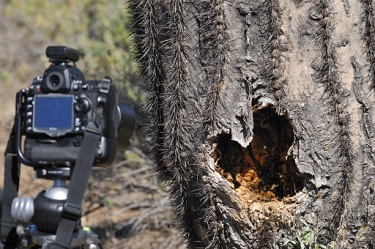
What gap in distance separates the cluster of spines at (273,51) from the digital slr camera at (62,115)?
563mm

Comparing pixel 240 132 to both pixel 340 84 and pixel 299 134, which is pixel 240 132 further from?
pixel 340 84

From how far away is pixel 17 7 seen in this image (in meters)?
6.70

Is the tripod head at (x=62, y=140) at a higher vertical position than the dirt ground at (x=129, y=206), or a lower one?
higher

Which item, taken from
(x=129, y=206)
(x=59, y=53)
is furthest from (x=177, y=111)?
(x=129, y=206)

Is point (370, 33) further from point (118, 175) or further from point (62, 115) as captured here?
point (118, 175)

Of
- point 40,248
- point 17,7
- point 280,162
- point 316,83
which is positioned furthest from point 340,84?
point 17,7

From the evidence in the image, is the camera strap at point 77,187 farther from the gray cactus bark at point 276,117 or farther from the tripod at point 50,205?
the gray cactus bark at point 276,117

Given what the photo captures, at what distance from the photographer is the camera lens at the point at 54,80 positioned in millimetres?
1990

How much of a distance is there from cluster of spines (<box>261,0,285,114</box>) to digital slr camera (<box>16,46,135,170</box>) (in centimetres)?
56

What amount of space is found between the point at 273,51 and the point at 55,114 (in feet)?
2.44

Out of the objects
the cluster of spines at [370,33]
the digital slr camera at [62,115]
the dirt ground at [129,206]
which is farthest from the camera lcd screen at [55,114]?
the dirt ground at [129,206]

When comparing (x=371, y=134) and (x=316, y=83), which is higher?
(x=316, y=83)

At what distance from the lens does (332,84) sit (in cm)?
171

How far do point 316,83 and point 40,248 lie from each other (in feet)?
3.53
